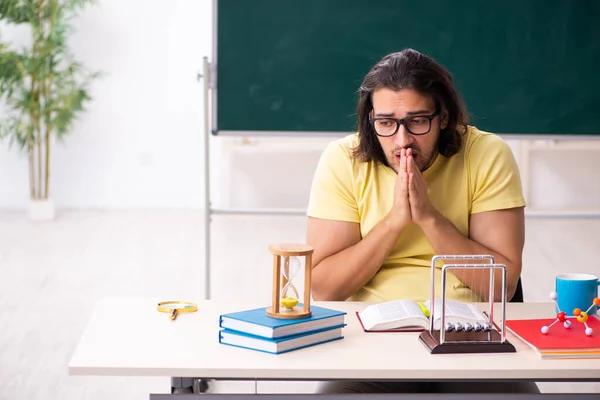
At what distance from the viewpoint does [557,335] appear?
154 centimetres

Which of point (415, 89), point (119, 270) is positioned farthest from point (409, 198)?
point (119, 270)

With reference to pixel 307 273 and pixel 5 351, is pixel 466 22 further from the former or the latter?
pixel 5 351

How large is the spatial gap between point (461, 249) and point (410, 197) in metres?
0.16

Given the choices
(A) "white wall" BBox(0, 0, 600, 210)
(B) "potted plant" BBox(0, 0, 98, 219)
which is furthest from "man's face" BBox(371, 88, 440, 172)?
(A) "white wall" BBox(0, 0, 600, 210)

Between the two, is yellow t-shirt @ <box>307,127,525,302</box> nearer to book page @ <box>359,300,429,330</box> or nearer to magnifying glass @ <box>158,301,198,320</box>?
book page @ <box>359,300,429,330</box>

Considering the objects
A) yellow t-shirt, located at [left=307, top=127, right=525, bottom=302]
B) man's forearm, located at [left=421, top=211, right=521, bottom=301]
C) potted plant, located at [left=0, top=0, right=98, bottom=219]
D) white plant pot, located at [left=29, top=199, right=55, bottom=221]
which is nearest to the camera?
man's forearm, located at [left=421, top=211, right=521, bottom=301]

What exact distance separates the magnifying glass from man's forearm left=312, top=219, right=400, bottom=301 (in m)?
0.37

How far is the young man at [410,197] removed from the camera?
193 centimetres

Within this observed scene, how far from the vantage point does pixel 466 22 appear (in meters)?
3.23

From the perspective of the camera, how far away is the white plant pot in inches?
258

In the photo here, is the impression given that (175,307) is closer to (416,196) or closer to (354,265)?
(354,265)

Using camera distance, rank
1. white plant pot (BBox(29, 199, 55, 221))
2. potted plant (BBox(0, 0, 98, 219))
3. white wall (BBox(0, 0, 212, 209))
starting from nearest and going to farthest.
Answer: potted plant (BBox(0, 0, 98, 219))
white plant pot (BBox(29, 199, 55, 221))
white wall (BBox(0, 0, 212, 209))

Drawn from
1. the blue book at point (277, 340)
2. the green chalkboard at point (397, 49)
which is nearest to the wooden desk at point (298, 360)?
the blue book at point (277, 340)

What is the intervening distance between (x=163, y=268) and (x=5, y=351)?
165 centimetres
